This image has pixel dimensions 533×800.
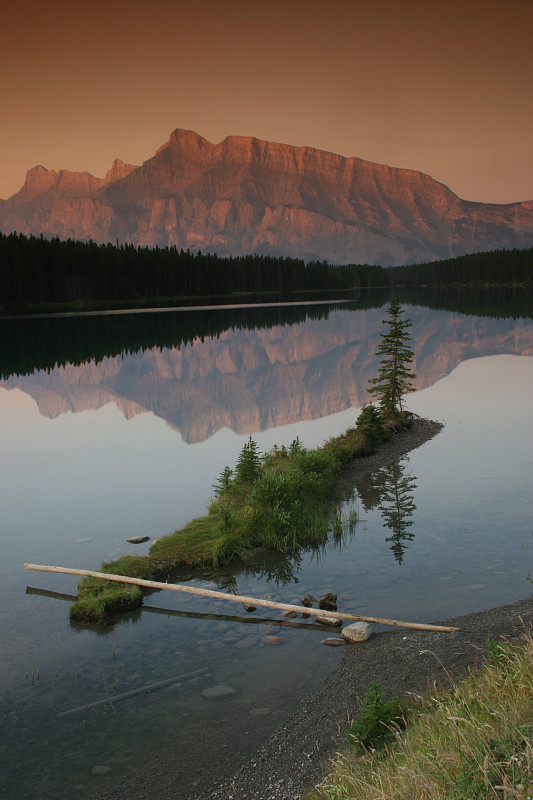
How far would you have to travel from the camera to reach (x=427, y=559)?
1539 centimetres

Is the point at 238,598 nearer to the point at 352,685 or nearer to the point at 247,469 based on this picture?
the point at 352,685

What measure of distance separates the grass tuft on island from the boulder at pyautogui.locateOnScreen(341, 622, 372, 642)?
434 centimetres

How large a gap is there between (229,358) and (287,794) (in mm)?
54319

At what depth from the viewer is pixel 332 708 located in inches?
380

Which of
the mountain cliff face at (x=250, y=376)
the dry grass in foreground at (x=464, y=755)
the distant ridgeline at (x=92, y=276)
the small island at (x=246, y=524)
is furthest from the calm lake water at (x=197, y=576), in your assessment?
the distant ridgeline at (x=92, y=276)

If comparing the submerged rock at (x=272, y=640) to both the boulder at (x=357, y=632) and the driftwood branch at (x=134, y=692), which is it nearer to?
the boulder at (x=357, y=632)

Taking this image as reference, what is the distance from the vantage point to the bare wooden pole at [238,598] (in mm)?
11734

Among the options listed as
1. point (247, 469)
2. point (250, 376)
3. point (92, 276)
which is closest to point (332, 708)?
point (247, 469)

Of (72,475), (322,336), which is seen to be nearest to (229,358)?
(322,336)

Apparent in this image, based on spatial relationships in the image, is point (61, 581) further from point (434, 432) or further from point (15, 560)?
point (434, 432)

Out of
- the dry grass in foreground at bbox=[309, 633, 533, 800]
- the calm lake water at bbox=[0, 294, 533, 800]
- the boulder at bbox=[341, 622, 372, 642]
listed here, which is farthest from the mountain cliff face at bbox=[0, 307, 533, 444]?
the dry grass in foreground at bbox=[309, 633, 533, 800]

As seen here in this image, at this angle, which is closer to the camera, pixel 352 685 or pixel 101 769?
pixel 101 769

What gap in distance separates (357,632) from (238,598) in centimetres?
242

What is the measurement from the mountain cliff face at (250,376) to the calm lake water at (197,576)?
0.34m
